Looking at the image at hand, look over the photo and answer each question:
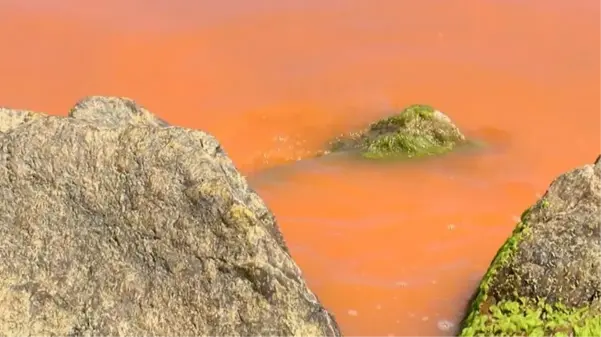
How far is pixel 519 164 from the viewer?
27.6ft

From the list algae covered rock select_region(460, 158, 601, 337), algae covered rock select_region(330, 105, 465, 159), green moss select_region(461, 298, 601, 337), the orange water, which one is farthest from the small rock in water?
algae covered rock select_region(330, 105, 465, 159)

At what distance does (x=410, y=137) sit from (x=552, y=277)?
4.05 metres

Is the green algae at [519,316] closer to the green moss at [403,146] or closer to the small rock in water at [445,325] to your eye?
A: the small rock in water at [445,325]

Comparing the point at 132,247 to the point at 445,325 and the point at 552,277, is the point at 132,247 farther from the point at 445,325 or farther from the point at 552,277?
the point at 552,277

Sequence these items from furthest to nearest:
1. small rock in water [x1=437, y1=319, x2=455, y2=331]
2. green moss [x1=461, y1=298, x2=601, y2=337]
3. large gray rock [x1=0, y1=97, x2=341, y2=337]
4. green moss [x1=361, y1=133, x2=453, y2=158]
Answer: green moss [x1=361, y1=133, x2=453, y2=158], small rock in water [x1=437, y1=319, x2=455, y2=331], green moss [x1=461, y1=298, x2=601, y2=337], large gray rock [x1=0, y1=97, x2=341, y2=337]

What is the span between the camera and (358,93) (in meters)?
10.5

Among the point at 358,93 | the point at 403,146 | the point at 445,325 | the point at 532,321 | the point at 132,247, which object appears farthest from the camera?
the point at 358,93

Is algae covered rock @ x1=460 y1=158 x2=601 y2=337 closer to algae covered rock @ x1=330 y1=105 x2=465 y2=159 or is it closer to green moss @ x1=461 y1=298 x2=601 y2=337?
green moss @ x1=461 y1=298 x2=601 y2=337

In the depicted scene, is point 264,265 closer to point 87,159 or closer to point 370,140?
point 87,159

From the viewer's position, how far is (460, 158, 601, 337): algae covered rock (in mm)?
4480

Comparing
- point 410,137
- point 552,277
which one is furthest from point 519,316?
point 410,137

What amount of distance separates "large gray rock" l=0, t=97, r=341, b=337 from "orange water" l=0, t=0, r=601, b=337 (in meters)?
1.67

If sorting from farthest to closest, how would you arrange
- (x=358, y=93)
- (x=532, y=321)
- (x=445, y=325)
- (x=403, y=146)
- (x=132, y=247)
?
1. (x=358, y=93)
2. (x=403, y=146)
3. (x=445, y=325)
4. (x=532, y=321)
5. (x=132, y=247)

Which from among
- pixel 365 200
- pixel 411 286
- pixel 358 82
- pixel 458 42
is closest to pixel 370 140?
pixel 365 200
